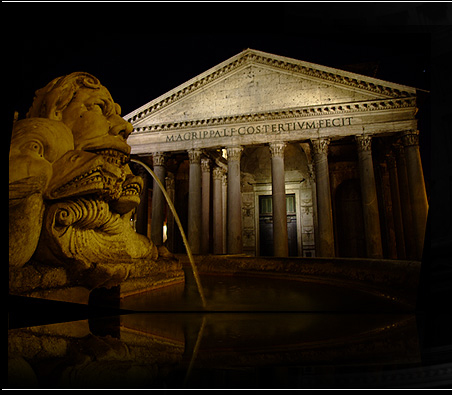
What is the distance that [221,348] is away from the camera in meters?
1.44

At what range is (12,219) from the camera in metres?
1.93

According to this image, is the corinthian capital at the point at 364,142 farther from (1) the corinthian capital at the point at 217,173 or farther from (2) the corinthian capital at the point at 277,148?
(1) the corinthian capital at the point at 217,173

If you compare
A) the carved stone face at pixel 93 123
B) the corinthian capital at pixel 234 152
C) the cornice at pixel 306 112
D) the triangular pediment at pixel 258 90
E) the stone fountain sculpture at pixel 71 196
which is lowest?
the stone fountain sculpture at pixel 71 196

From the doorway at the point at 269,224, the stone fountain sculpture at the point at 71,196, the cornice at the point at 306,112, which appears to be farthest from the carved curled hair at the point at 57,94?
the doorway at the point at 269,224

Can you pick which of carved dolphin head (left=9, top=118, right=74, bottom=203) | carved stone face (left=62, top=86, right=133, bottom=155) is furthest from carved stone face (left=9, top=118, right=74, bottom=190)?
carved stone face (left=62, top=86, right=133, bottom=155)

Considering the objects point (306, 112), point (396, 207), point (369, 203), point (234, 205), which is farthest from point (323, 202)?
point (396, 207)

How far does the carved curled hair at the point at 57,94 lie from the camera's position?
252 centimetres

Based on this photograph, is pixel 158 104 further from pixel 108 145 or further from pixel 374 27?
pixel 374 27

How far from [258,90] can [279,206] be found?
599cm

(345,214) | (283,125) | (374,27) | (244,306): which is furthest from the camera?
(345,214)

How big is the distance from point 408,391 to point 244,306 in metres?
1.70

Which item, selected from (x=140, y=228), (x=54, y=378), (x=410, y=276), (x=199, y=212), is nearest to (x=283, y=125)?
(x=199, y=212)

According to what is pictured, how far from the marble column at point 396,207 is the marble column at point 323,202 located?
4423 mm

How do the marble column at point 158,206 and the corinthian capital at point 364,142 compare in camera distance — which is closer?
the corinthian capital at point 364,142
